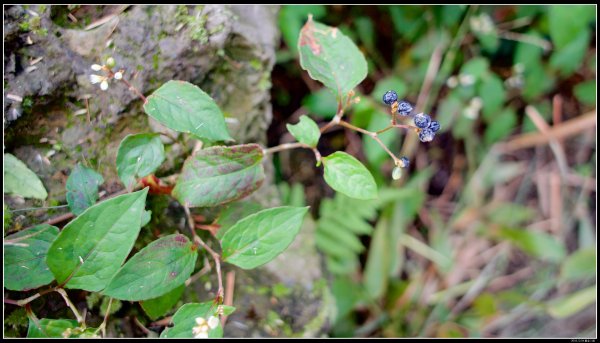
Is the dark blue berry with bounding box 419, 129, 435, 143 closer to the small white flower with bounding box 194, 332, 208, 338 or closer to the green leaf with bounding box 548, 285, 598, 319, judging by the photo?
the small white flower with bounding box 194, 332, 208, 338

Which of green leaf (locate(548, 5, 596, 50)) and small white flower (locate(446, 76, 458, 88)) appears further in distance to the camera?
small white flower (locate(446, 76, 458, 88))

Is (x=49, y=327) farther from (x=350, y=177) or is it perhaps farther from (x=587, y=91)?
(x=587, y=91)

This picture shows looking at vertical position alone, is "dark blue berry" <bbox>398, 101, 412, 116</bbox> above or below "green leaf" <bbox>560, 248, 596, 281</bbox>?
above

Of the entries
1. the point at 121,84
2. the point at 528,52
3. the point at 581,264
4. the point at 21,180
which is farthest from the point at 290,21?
the point at 581,264

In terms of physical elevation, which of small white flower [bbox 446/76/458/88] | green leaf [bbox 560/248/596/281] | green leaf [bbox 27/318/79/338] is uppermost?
green leaf [bbox 27/318/79/338]

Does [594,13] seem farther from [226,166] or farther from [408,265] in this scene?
[226,166]

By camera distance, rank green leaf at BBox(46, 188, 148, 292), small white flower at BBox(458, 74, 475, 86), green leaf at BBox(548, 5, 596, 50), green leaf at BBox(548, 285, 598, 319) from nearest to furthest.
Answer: green leaf at BBox(46, 188, 148, 292) < green leaf at BBox(548, 5, 596, 50) < green leaf at BBox(548, 285, 598, 319) < small white flower at BBox(458, 74, 475, 86)

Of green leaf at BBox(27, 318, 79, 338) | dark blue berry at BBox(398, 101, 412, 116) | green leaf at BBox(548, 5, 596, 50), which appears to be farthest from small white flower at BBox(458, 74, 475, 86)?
green leaf at BBox(27, 318, 79, 338)
